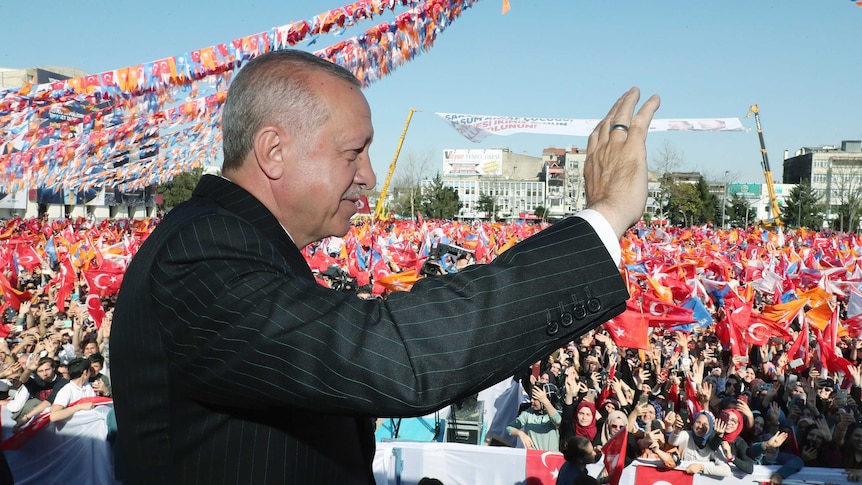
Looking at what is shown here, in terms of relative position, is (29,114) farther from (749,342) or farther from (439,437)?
(749,342)

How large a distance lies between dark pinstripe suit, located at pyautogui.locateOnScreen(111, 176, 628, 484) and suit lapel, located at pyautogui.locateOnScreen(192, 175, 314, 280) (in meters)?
0.02

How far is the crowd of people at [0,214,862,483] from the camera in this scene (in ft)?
21.6

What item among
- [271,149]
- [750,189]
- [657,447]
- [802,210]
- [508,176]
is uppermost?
[508,176]

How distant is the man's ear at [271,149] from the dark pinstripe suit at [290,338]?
0.41 ft

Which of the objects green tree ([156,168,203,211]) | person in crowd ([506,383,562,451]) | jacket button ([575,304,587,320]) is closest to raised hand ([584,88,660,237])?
jacket button ([575,304,587,320])

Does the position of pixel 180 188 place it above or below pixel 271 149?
above

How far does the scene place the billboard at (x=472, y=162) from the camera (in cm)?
12662

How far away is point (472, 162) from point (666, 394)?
121061mm

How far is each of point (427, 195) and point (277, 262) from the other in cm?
7753

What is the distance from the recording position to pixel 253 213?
1.28 m

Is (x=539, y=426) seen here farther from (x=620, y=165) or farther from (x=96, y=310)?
(x=96, y=310)

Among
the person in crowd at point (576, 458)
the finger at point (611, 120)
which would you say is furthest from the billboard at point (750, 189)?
the finger at point (611, 120)

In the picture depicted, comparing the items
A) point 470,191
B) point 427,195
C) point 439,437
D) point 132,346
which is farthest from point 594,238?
point 470,191

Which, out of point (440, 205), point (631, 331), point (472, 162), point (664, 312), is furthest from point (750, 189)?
→ point (631, 331)
